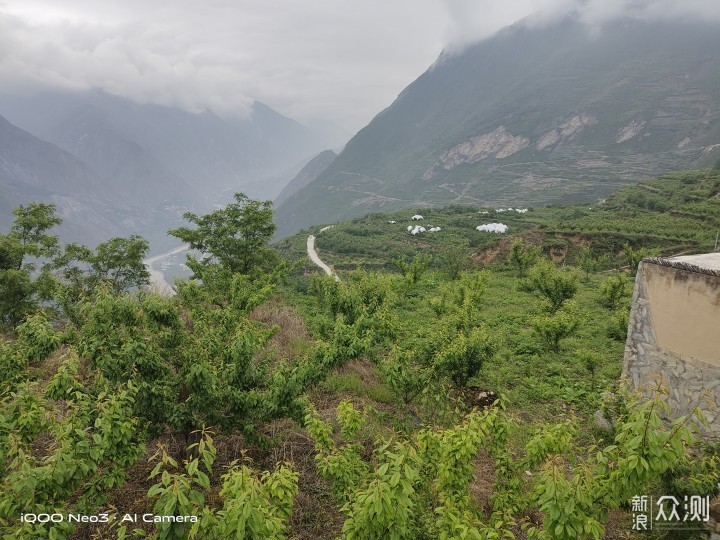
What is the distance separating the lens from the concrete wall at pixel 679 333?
24.4 ft

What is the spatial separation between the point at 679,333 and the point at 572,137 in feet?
534

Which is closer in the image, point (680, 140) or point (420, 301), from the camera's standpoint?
point (420, 301)

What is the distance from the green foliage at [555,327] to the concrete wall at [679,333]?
14.8ft

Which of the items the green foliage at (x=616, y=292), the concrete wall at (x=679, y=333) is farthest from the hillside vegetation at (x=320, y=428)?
the green foliage at (x=616, y=292)

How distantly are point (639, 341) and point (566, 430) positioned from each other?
4140 millimetres

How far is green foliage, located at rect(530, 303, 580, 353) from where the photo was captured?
43.2 ft

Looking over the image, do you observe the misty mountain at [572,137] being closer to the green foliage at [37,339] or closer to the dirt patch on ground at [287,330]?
the dirt patch on ground at [287,330]

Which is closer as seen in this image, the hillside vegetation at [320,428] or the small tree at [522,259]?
the hillside vegetation at [320,428]

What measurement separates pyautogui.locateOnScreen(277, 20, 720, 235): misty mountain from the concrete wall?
10445cm

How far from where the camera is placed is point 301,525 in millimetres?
6492

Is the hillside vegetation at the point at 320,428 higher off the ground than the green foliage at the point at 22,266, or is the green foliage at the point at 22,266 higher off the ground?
the green foliage at the point at 22,266

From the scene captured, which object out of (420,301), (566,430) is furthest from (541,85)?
(566,430)

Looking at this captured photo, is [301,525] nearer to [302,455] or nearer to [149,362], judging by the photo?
[302,455]

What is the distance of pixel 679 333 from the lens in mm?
7859
